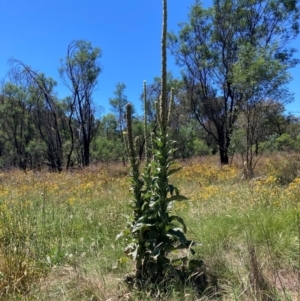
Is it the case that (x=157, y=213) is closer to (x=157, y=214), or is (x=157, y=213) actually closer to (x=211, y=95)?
(x=157, y=214)

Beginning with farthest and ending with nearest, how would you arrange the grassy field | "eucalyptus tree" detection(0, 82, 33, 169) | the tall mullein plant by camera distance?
1. "eucalyptus tree" detection(0, 82, 33, 169)
2. the tall mullein plant
3. the grassy field

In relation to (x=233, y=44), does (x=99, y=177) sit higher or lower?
lower

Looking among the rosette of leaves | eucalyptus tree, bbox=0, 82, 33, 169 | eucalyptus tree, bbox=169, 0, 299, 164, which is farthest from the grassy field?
eucalyptus tree, bbox=0, 82, 33, 169

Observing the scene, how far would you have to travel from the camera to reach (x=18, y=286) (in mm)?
2375

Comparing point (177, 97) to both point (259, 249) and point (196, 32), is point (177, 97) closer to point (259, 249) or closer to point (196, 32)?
point (196, 32)

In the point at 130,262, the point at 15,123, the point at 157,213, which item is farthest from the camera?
the point at 15,123

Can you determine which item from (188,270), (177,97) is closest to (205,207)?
(188,270)

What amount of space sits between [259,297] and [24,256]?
2.01m

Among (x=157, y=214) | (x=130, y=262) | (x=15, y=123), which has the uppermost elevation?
(x=15, y=123)

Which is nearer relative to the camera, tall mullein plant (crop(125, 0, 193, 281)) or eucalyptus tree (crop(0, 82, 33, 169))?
tall mullein plant (crop(125, 0, 193, 281))

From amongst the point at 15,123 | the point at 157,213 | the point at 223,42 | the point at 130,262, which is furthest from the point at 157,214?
the point at 15,123

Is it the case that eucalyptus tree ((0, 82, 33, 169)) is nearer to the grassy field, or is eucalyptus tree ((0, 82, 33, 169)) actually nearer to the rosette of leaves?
the grassy field

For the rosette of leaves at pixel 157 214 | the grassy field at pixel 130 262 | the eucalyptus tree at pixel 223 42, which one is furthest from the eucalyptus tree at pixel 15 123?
the rosette of leaves at pixel 157 214

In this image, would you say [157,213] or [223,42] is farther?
[223,42]
